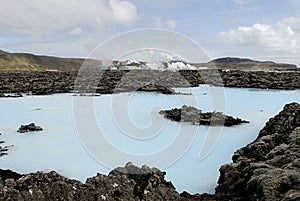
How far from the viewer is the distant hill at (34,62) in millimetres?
91188

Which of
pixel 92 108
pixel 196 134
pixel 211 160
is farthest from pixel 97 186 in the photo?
pixel 92 108

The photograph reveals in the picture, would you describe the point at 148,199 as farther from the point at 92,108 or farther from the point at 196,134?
the point at 92,108

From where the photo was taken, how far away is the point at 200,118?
1046cm

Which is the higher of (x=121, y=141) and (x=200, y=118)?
(x=200, y=118)

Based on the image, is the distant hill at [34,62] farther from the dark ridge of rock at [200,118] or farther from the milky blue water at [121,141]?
the dark ridge of rock at [200,118]

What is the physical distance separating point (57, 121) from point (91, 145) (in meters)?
3.24

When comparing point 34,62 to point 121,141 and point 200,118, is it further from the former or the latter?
point 121,141

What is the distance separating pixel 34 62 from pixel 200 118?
4156 inches

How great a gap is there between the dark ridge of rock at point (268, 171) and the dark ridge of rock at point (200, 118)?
288 cm

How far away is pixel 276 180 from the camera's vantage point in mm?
3912

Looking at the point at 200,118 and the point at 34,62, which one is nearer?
the point at 200,118

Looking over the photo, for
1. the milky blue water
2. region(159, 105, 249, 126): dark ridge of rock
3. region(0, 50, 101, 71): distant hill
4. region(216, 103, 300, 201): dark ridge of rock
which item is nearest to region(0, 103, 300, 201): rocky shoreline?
region(216, 103, 300, 201): dark ridge of rock

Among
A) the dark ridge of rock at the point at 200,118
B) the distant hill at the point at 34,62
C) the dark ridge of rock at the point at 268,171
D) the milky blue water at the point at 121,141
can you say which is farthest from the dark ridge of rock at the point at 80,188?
the distant hill at the point at 34,62

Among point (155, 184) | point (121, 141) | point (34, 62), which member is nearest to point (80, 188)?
point (155, 184)
